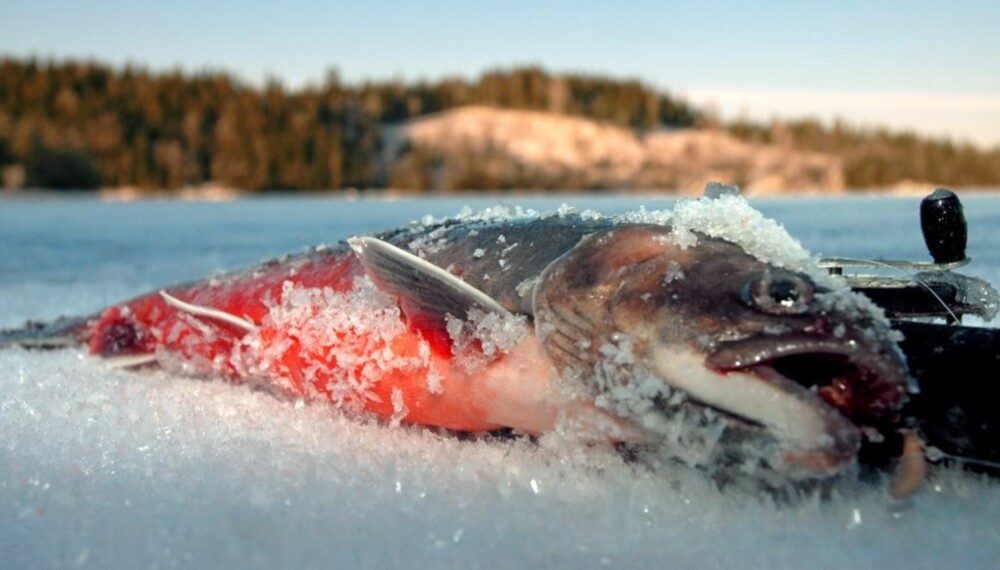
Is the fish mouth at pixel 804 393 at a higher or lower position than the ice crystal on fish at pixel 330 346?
higher

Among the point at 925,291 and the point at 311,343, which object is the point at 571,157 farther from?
the point at 925,291

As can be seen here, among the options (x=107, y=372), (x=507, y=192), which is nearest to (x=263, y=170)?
(x=507, y=192)

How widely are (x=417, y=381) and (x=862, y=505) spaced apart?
0.98 meters

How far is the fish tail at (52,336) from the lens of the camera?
11.4 feet

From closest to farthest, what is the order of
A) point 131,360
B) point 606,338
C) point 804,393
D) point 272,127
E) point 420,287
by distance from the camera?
1. point 804,393
2. point 606,338
3. point 420,287
4. point 131,360
5. point 272,127

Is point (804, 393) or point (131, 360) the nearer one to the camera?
point (804, 393)

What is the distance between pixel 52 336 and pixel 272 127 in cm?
7212

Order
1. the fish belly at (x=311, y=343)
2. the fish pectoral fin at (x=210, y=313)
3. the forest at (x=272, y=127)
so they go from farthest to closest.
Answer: the forest at (x=272, y=127), the fish pectoral fin at (x=210, y=313), the fish belly at (x=311, y=343)

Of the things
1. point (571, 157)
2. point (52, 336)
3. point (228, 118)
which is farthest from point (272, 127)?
point (52, 336)

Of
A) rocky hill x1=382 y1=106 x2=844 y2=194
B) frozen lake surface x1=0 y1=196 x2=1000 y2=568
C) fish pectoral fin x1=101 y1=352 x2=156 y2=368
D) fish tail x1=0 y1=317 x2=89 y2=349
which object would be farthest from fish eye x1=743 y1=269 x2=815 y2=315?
rocky hill x1=382 y1=106 x2=844 y2=194

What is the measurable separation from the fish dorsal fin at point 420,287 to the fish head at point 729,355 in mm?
217

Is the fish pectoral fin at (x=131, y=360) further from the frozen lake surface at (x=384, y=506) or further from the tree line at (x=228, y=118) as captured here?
the tree line at (x=228, y=118)

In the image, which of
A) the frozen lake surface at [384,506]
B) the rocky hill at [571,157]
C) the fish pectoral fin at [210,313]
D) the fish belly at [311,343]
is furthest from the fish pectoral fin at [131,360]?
the rocky hill at [571,157]

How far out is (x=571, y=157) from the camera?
73250 millimetres
